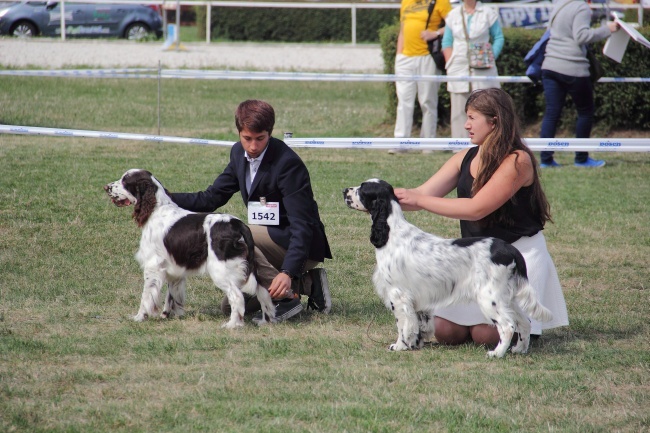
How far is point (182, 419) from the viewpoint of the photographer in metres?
3.89

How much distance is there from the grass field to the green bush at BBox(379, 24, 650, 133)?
3.32 m

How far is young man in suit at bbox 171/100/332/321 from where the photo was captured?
5340 millimetres

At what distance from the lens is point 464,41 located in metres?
11.4

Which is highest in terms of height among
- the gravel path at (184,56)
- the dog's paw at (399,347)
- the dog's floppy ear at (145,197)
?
the dog's floppy ear at (145,197)

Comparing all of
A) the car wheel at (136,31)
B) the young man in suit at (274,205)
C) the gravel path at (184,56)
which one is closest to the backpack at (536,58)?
the young man in suit at (274,205)

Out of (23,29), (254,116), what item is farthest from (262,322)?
(23,29)

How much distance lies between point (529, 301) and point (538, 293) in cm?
32

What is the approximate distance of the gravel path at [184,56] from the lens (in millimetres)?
19797

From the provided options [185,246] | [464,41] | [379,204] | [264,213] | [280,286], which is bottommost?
[280,286]

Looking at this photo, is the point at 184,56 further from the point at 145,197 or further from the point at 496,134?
the point at 496,134

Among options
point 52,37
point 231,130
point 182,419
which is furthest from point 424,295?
point 52,37

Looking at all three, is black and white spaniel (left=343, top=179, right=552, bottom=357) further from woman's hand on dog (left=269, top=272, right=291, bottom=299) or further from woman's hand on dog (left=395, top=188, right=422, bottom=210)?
woman's hand on dog (left=269, top=272, right=291, bottom=299)

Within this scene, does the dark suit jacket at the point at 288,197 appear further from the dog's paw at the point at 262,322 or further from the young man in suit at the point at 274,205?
the dog's paw at the point at 262,322

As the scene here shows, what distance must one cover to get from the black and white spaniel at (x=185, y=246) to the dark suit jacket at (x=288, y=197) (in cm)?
28
